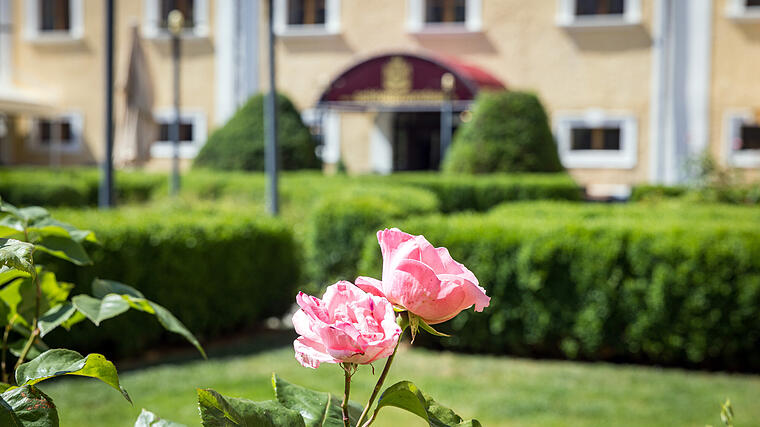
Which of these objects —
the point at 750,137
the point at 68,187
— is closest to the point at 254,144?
the point at 68,187

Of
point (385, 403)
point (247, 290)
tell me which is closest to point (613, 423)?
point (247, 290)

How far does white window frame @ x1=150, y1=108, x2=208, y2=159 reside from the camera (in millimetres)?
20948

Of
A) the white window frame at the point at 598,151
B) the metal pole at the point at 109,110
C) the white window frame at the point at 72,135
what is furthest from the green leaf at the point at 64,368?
the white window frame at the point at 72,135

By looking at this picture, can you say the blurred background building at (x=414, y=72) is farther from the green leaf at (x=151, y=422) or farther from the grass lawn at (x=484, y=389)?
the green leaf at (x=151, y=422)

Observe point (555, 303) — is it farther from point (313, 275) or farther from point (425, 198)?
point (425, 198)

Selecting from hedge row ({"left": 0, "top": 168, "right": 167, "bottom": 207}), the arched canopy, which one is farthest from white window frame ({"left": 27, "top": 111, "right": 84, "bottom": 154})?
hedge row ({"left": 0, "top": 168, "right": 167, "bottom": 207})

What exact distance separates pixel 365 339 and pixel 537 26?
1901 centimetres

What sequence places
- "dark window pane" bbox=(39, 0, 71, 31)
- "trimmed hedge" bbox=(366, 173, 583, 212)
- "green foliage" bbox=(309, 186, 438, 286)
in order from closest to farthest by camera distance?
"green foliage" bbox=(309, 186, 438, 286) → "trimmed hedge" bbox=(366, 173, 583, 212) → "dark window pane" bbox=(39, 0, 71, 31)

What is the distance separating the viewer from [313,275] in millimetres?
7156

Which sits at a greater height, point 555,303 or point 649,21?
point 649,21

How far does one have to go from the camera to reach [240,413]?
29.0 inches

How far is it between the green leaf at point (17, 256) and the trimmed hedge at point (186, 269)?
4.54 meters

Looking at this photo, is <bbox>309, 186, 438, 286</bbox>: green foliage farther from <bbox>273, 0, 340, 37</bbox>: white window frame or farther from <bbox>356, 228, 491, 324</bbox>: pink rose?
<bbox>273, 0, 340, 37</bbox>: white window frame

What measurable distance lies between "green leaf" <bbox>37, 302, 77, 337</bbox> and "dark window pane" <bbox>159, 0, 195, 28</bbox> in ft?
67.7
